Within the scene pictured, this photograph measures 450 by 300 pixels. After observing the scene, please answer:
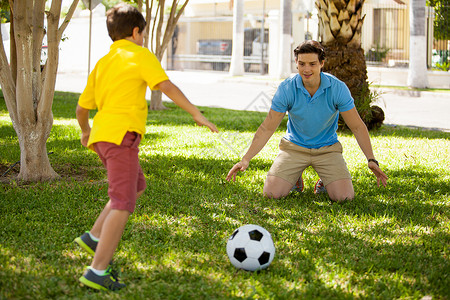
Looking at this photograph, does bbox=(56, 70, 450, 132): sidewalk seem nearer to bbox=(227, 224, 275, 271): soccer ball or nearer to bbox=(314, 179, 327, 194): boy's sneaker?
bbox=(314, 179, 327, 194): boy's sneaker

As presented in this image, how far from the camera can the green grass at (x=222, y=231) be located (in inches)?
133

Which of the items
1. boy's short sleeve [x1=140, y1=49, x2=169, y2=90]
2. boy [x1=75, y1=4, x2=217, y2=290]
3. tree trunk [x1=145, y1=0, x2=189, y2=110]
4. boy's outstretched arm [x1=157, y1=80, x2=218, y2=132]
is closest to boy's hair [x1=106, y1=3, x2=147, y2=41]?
boy [x1=75, y1=4, x2=217, y2=290]

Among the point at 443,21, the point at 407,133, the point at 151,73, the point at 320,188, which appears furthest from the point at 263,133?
the point at 443,21

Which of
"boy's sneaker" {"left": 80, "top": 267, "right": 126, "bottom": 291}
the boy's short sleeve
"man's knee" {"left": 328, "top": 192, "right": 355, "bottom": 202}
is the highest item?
the boy's short sleeve

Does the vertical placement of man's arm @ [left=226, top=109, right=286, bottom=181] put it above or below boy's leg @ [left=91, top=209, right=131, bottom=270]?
above

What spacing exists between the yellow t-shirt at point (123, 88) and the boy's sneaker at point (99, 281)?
0.75 metres

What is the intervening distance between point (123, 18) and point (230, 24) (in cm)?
3094

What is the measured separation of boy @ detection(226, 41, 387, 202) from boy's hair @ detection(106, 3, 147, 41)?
1837 mm

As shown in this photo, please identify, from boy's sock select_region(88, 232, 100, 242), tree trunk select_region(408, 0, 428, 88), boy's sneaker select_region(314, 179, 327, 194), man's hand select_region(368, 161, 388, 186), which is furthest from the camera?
tree trunk select_region(408, 0, 428, 88)

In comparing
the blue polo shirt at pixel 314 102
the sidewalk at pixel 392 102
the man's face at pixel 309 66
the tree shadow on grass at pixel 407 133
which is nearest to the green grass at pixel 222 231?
the blue polo shirt at pixel 314 102

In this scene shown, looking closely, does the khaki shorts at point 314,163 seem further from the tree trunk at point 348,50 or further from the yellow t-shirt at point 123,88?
the tree trunk at point 348,50

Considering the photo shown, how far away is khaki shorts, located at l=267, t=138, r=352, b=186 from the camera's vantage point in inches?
215

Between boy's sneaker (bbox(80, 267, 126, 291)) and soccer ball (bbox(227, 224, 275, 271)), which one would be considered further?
soccer ball (bbox(227, 224, 275, 271))

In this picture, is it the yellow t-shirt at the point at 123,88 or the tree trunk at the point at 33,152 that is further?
the tree trunk at the point at 33,152
